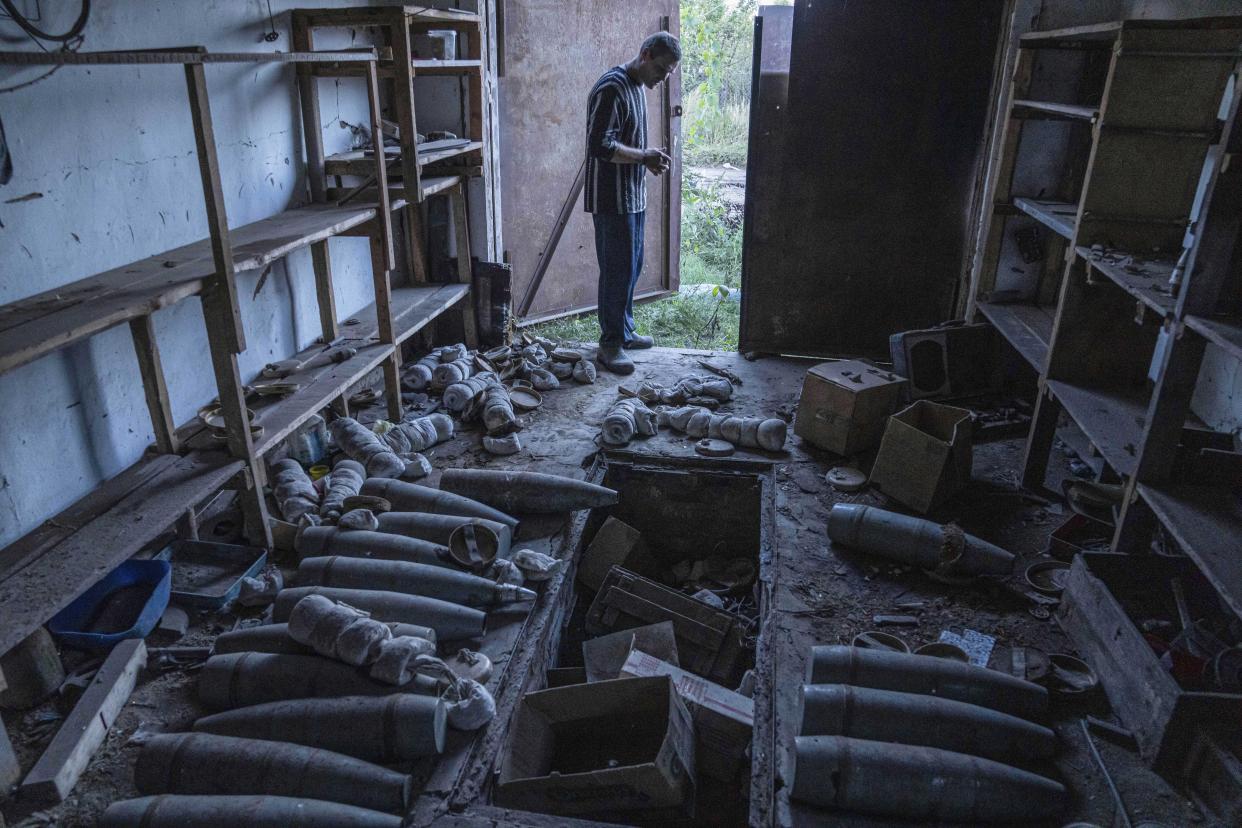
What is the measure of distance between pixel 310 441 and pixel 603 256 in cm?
240

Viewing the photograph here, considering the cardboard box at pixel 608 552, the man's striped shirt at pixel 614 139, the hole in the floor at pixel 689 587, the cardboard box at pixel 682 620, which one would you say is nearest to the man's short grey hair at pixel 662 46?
the man's striped shirt at pixel 614 139

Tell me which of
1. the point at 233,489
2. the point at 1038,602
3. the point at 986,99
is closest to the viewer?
the point at 1038,602

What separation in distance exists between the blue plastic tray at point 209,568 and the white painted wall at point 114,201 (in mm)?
430

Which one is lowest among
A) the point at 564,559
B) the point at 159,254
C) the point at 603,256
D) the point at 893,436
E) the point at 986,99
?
the point at 564,559

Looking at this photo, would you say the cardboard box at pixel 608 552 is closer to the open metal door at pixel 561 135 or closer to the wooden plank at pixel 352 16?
the wooden plank at pixel 352 16

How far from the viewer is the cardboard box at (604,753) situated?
98.0 inches

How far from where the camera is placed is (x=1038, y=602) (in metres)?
3.24

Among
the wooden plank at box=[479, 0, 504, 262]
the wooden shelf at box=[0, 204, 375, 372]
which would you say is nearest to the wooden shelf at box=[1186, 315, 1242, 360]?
the wooden shelf at box=[0, 204, 375, 372]

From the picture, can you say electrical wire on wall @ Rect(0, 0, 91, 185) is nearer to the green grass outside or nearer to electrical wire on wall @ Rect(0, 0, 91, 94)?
electrical wire on wall @ Rect(0, 0, 91, 94)

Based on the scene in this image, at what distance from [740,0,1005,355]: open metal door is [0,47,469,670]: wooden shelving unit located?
280cm

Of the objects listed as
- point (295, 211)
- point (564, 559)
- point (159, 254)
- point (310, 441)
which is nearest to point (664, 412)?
point (564, 559)

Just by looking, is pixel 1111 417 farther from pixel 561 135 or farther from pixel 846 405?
pixel 561 135

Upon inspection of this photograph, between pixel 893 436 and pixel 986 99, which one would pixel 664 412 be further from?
pixel 986 99

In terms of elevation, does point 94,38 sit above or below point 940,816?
above
